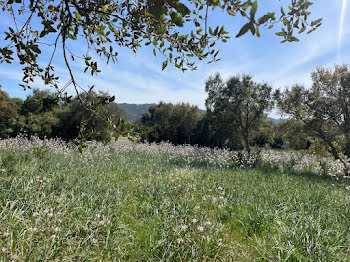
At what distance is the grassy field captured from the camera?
10.4ft

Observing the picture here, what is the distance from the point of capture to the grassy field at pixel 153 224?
10.4 feet

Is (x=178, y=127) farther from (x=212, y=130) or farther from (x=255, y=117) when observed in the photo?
(x=255, y=117)

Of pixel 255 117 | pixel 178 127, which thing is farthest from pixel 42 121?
pixel 255 117

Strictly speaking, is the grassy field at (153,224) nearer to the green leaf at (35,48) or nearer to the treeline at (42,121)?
the green leaf at (35,48)

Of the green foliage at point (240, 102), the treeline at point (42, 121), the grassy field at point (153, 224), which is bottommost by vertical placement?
the grassy field at point (153, 224)

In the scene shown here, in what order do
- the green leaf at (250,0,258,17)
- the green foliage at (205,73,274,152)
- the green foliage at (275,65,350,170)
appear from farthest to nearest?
the green foliage at (205,73,274,152), the green foliage at (275,65,350,170), the green leaf at (250,0,258,17)

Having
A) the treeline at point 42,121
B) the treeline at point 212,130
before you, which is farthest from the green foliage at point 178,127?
the treeline at point 42,121

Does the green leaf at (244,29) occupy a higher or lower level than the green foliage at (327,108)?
lower

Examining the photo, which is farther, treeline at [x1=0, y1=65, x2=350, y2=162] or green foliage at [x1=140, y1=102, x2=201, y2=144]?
green foliage at [x1=140, y1=102, x2=201, y2=144]

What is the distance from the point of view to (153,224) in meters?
4.33

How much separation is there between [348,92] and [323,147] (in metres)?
4.24

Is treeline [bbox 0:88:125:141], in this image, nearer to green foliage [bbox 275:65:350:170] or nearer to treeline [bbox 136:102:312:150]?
treeline [bbox 136:102:312:150]

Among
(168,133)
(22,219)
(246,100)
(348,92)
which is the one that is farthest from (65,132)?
(348,92)

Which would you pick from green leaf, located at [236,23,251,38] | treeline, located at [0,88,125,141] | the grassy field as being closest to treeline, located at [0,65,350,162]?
treeline, located at [0,88,125,141]
